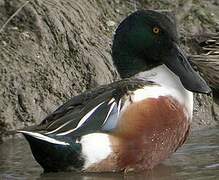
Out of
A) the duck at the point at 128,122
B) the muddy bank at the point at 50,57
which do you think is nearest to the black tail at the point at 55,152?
the duck at the point at 128,122

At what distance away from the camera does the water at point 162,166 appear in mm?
5914

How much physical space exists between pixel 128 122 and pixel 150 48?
85cm

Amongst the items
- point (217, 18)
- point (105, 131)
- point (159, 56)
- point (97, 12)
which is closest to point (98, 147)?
point (105, 131)

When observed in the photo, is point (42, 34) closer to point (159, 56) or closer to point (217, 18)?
point (159, 56)

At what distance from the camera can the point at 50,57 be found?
26.5 ft

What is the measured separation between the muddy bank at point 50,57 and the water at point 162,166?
0.39 metres

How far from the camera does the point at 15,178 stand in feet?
19.5

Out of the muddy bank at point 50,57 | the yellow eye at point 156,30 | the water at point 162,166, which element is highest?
the yellow eye at point 156,30

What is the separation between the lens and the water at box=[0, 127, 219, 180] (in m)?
5.91

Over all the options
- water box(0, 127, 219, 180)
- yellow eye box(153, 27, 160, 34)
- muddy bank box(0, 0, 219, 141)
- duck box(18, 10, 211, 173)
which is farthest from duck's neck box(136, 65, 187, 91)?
muddy bank box(0, 0, 219, 141)

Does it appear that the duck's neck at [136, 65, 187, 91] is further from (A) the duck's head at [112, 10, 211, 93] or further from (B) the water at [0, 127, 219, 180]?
(B) the water at [0, 127, 219, 180]

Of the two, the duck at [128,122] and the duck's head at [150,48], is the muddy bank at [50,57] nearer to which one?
the duck's head at [150,48]

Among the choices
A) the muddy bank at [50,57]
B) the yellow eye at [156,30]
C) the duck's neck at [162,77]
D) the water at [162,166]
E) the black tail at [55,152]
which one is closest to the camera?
the black tail at [55,152]

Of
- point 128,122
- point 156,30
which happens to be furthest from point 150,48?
point 128,122
